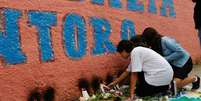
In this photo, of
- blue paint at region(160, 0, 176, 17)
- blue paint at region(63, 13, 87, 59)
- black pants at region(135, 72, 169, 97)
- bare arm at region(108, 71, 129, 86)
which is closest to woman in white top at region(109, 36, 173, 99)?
black pants at region(135, 72, 169, 97)

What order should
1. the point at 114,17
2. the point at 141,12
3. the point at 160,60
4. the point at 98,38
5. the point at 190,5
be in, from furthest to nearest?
the point at 190,5 < the point at 141,12 < the point at 114,17 < the point at 98,38 < the point at 160,60

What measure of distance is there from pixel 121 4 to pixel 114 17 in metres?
0.33

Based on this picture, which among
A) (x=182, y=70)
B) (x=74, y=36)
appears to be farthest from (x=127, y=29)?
(x=74, y=36)

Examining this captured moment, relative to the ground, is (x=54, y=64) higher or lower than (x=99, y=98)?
higher

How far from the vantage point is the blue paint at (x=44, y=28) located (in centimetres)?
524

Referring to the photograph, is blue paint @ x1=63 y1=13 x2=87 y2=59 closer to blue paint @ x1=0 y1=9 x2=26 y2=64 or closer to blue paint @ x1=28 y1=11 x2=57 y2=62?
blue paint @ x1=28 y1=11 x2=57 y2=62

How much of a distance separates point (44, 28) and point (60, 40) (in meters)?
0.34

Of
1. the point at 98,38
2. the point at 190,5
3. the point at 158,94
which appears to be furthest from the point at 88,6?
the point at 190,5

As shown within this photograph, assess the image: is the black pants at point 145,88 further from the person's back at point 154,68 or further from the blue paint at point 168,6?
the blue paint at point 168,6

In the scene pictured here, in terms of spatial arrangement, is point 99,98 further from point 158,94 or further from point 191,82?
point 191,82

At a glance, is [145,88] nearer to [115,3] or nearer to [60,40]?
[60,40]

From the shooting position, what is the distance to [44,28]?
536 centimetres

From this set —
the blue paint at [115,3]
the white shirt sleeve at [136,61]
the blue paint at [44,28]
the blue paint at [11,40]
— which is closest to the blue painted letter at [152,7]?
the blue paint at [115,3]

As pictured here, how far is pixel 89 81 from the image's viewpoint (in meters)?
6.15
